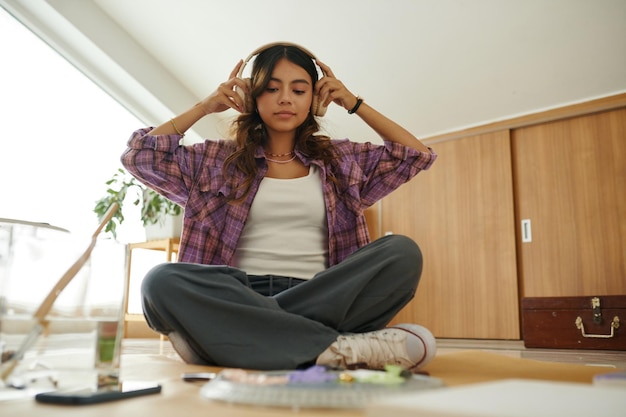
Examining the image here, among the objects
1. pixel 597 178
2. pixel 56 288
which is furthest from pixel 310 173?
pixel 597 178

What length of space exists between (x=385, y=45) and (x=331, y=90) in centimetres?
136

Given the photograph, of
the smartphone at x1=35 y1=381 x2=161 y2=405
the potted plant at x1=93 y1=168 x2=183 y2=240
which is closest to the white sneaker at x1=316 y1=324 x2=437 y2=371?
the smartphone at x1=35 y1=381 x2=161 y2=405

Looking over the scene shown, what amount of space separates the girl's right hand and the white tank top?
23 centimetres

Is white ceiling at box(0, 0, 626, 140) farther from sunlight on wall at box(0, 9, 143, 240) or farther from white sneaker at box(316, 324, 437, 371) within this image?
white sneaker at box(316, 324, 437, 371)

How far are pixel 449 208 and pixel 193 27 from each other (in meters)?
1.81

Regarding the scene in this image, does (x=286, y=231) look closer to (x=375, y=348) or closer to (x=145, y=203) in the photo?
(x=375, y=348)

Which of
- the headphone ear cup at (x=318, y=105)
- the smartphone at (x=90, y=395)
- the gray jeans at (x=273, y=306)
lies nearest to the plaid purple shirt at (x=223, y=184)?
the headphone ear cup at (x=318, y=105)

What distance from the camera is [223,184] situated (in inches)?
57.3

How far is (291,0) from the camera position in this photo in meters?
2.56

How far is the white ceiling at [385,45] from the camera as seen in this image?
2.47m

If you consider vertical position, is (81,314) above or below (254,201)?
below

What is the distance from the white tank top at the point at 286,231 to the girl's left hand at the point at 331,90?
0.23 meters

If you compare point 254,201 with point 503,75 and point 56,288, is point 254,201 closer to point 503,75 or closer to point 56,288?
point 56,288

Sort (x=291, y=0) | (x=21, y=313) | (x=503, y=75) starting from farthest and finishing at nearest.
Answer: (x=503, y=75), (x=291, y=0), (x=21, y=313)
